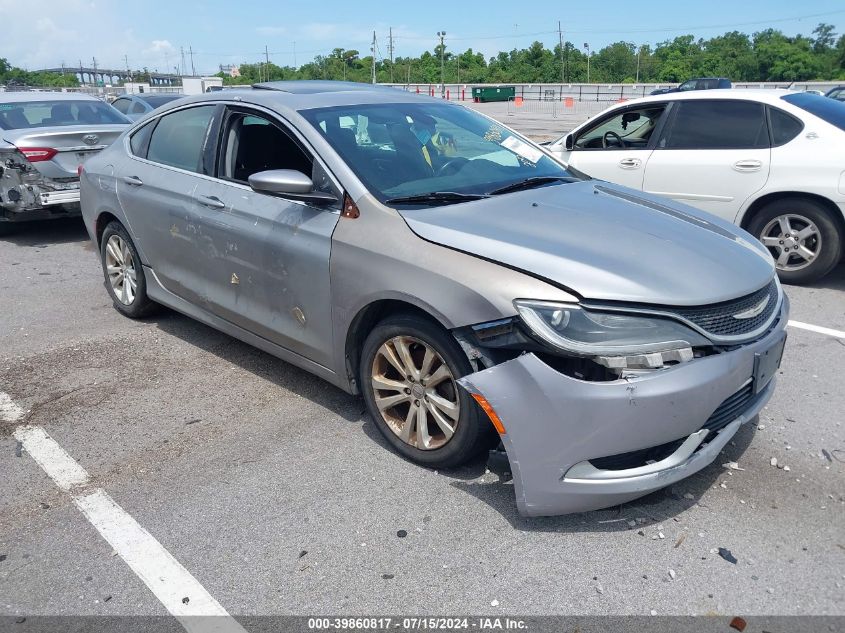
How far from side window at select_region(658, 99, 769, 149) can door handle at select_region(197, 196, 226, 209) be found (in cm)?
459

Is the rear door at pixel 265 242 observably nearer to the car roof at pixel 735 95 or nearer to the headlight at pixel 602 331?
the headlight at pixel 602 331

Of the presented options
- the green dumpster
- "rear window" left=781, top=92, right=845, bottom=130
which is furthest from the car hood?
the green dumpster

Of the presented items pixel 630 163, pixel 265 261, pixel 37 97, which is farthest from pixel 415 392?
pixel 37 97

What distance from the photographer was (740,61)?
3152 inches

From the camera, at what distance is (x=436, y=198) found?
11.7 ft

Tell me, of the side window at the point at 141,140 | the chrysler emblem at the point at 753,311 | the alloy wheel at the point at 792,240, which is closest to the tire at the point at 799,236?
the alloy wheel at the point at 792,240

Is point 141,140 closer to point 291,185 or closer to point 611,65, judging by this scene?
point 291,185

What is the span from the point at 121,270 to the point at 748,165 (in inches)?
213

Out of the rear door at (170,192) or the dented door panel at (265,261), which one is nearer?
the dented door panel at (265,261)

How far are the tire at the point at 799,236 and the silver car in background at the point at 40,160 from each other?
7.36 m

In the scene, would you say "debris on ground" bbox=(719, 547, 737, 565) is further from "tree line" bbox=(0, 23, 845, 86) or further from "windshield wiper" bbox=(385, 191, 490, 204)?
"tree line" bbox=(0, 23, 845, 86)

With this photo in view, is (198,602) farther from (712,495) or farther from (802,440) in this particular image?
(802,440)

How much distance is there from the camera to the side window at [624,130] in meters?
7.15

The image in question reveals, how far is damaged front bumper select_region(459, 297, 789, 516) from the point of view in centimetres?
270
